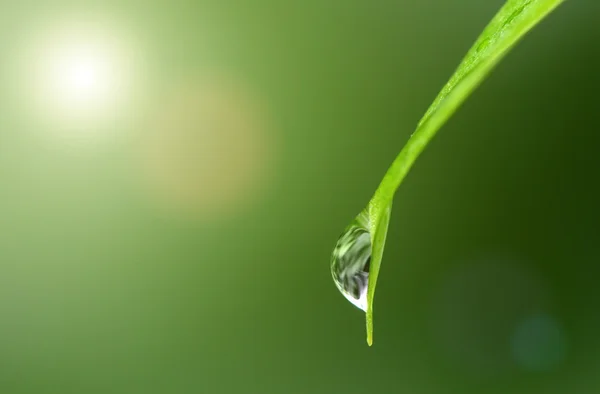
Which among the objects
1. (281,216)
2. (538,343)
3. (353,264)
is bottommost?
(538,343)

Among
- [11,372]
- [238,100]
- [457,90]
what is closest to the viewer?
[457,90]

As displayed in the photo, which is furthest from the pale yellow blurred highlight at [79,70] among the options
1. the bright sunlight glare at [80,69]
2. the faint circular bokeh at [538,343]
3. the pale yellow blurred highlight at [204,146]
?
the faint circular bokeh at [538,343]

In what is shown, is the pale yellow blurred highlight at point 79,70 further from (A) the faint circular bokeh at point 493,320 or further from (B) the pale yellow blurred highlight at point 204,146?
(A) the faint circular bokeh at point 493,320

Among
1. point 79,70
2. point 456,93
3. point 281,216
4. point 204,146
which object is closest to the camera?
point 456,93

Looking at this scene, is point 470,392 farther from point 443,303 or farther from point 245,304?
point 245,304

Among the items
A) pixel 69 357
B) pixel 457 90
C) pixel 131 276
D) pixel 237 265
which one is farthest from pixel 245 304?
pixel 457 90

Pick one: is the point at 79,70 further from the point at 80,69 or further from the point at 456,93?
the point at 456,93

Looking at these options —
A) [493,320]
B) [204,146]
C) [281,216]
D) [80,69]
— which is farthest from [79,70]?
[493,320]
